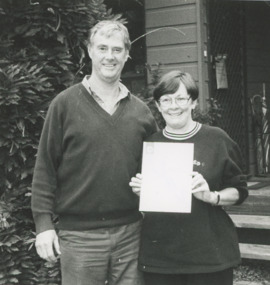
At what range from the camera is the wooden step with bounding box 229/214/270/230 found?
4.44 metres

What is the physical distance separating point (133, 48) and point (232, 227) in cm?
406

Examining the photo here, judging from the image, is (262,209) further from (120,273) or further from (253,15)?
(253,15)

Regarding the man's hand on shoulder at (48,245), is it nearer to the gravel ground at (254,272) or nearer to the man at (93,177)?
the man at (93,177)

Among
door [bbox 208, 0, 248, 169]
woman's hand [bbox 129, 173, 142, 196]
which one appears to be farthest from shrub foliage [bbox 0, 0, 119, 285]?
door [bbox 208, 0, 248, 169]

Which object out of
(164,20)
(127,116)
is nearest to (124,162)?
(127,116)

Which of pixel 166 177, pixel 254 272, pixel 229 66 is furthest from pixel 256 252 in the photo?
pixel 229 66

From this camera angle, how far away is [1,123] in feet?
11.4

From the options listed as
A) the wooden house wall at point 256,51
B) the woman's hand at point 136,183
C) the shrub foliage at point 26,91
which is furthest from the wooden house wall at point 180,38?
the woman's hand at point 136,183

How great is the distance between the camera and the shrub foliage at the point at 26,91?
11.5ft

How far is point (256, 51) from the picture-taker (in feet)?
24.3

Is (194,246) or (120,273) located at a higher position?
(194,246)

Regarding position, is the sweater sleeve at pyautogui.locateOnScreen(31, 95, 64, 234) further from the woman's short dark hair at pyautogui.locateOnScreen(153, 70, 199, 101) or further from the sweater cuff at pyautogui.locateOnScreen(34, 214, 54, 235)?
the woman's short dark hair at pyautogui.locateOnScreen(153, 70, 199, 101)

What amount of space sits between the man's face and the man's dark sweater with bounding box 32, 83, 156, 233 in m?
0.14

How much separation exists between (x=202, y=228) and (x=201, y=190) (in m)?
0.19
